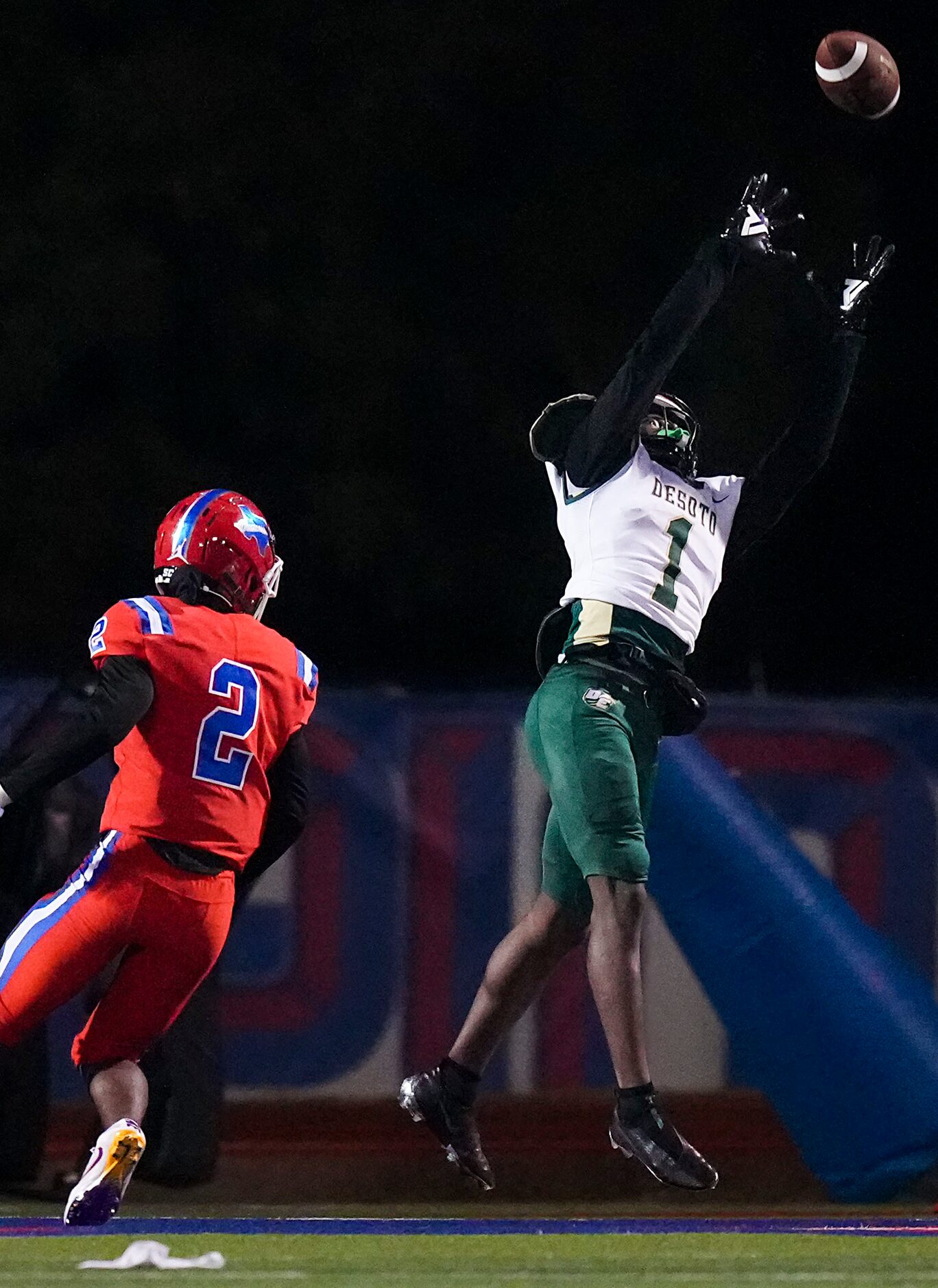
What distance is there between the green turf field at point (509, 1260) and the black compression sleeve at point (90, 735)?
0.95m

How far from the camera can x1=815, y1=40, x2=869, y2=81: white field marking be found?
593cm

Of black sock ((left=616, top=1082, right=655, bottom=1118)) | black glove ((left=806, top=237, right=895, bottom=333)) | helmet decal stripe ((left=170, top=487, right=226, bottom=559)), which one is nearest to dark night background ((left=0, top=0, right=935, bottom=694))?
black glove ((left=806, top=237, right=895, bottom=333))

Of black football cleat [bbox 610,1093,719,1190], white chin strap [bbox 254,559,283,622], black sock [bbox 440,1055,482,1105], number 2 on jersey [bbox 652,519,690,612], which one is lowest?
black football cleat [bbox 610,1093,719,1190]

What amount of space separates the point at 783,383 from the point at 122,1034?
665cm

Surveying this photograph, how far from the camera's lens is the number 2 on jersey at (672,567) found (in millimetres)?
5500

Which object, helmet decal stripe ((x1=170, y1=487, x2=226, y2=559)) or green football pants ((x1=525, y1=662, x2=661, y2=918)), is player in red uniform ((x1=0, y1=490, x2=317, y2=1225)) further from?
green football pants ((x1=525, y1=662, x2=661, y2=918))

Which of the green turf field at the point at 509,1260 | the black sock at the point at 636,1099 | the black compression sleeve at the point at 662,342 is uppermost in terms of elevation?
the black compression sleeve at the point at 662,342

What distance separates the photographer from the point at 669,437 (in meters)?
5.63

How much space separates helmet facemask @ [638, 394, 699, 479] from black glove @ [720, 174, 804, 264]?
472mm

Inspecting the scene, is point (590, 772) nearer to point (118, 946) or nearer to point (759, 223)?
point (118, 946)

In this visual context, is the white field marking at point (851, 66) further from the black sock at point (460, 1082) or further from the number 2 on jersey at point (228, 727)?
the black sock at point (460, 1082)

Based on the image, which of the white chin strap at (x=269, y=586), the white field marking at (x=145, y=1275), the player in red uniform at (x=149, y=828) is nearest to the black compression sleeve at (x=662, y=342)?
the white chin strap at (x=269, y=586)

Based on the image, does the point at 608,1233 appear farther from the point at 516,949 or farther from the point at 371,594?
the point at 371,594

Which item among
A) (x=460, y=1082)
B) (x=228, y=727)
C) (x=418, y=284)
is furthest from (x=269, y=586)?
(x=418, y=284)
